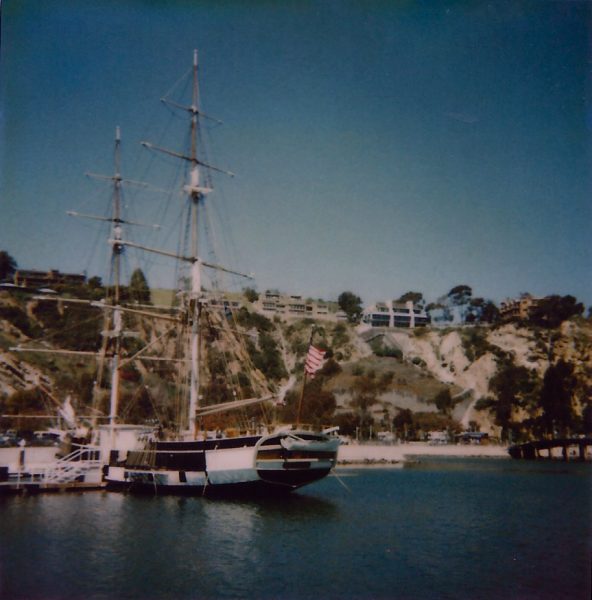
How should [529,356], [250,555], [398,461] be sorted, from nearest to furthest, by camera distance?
1. [250,555]
2. [398,461]
3. [529,356]

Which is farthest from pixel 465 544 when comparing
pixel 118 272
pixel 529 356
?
pixel 529 356

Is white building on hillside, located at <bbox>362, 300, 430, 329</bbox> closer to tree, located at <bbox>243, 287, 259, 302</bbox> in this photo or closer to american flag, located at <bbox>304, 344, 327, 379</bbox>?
tree, located at <bbox>243, 287, 259, 302</bbox>

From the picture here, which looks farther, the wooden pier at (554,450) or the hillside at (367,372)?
the wooden pier at (554,450)

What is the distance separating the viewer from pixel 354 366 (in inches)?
5950

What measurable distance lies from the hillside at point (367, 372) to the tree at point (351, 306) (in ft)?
43.4

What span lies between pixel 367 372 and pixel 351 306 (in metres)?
45.9

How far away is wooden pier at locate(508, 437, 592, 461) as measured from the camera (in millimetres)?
101250

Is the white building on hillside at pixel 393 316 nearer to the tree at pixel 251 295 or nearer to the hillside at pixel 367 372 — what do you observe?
the hillside at pixel 367 372

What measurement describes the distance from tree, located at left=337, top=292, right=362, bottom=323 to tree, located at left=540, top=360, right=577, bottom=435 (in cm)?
8015

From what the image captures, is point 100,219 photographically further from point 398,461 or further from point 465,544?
point 398,461

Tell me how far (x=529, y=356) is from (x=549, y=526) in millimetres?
112718

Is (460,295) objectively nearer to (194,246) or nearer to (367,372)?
(367,372)

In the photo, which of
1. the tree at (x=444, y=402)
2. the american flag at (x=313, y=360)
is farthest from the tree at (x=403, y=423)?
the american flag at (x=313, y=360)

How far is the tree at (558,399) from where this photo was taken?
356 ft
